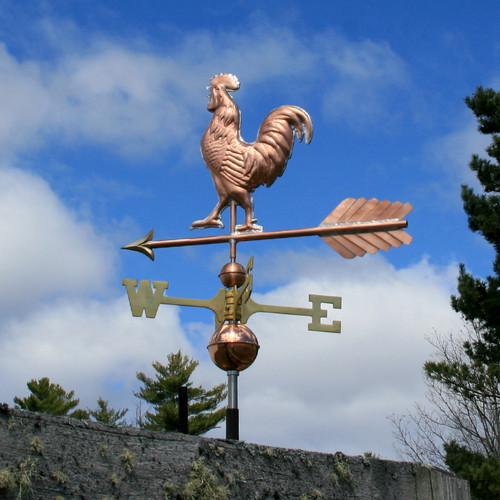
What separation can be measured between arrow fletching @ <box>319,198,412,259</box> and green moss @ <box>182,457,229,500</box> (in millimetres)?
1437

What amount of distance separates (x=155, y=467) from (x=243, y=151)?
1784 millimetres

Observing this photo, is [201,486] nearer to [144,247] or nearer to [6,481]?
[6,481]

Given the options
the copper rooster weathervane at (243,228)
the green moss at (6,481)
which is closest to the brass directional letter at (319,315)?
the copper rooster weathervane at (243,228)

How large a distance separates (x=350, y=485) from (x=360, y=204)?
1.29m

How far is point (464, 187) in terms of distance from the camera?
33.1ft

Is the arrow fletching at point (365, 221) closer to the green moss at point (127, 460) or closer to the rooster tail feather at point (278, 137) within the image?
the rooster tail feather at point (278, 137)

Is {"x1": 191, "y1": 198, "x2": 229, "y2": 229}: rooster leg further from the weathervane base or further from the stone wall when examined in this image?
the stone wall

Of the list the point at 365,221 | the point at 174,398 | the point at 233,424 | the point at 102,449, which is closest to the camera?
the point at 102,449

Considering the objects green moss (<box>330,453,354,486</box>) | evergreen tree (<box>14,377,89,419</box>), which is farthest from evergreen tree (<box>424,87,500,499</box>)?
green moss (<box>330,453,354,486</box>)

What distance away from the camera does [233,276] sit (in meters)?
2.99

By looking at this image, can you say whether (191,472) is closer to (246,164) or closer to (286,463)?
(286,463)

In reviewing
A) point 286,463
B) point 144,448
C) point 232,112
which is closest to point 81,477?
point 144,448

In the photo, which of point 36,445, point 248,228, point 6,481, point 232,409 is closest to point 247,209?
point 248,228

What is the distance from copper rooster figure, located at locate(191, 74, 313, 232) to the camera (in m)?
3.27
